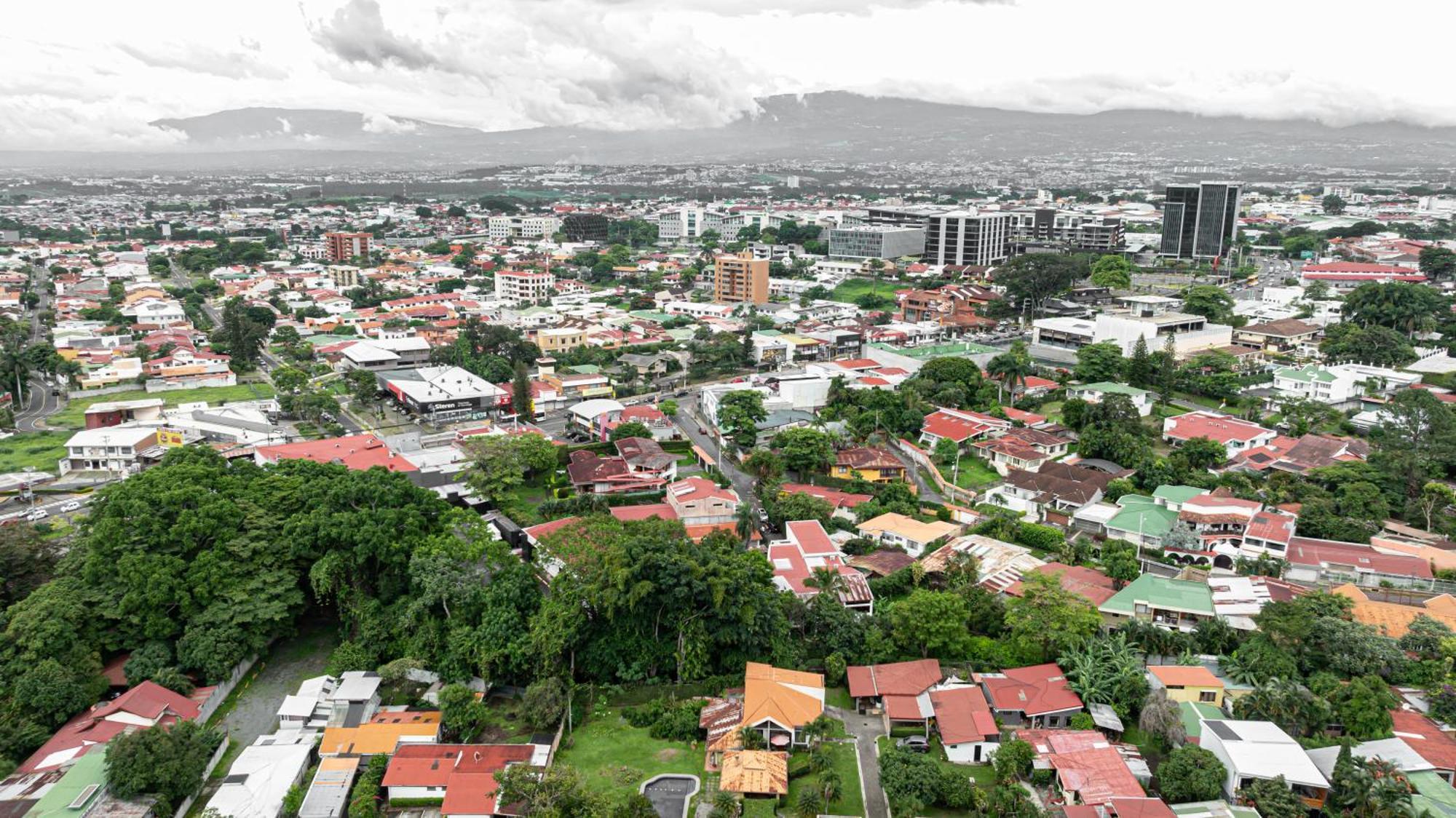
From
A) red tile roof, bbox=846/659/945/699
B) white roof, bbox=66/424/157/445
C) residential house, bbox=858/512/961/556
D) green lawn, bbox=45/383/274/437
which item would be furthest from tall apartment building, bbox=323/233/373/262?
red tile roof, bbox=846/659/945/699

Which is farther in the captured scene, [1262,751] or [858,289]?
[858,289]

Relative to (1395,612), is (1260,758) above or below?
below

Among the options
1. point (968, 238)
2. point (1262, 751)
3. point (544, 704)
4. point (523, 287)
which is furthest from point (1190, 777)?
point (968, 238)

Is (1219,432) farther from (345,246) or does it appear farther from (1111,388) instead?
(345,246)

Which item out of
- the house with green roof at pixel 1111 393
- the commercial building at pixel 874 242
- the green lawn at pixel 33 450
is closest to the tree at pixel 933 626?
the house with green roof at pixel 1111 393

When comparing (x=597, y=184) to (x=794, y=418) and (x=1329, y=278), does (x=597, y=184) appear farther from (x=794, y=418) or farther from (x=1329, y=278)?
(x=794, y=418)

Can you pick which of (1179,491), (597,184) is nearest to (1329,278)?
(1179,491)
